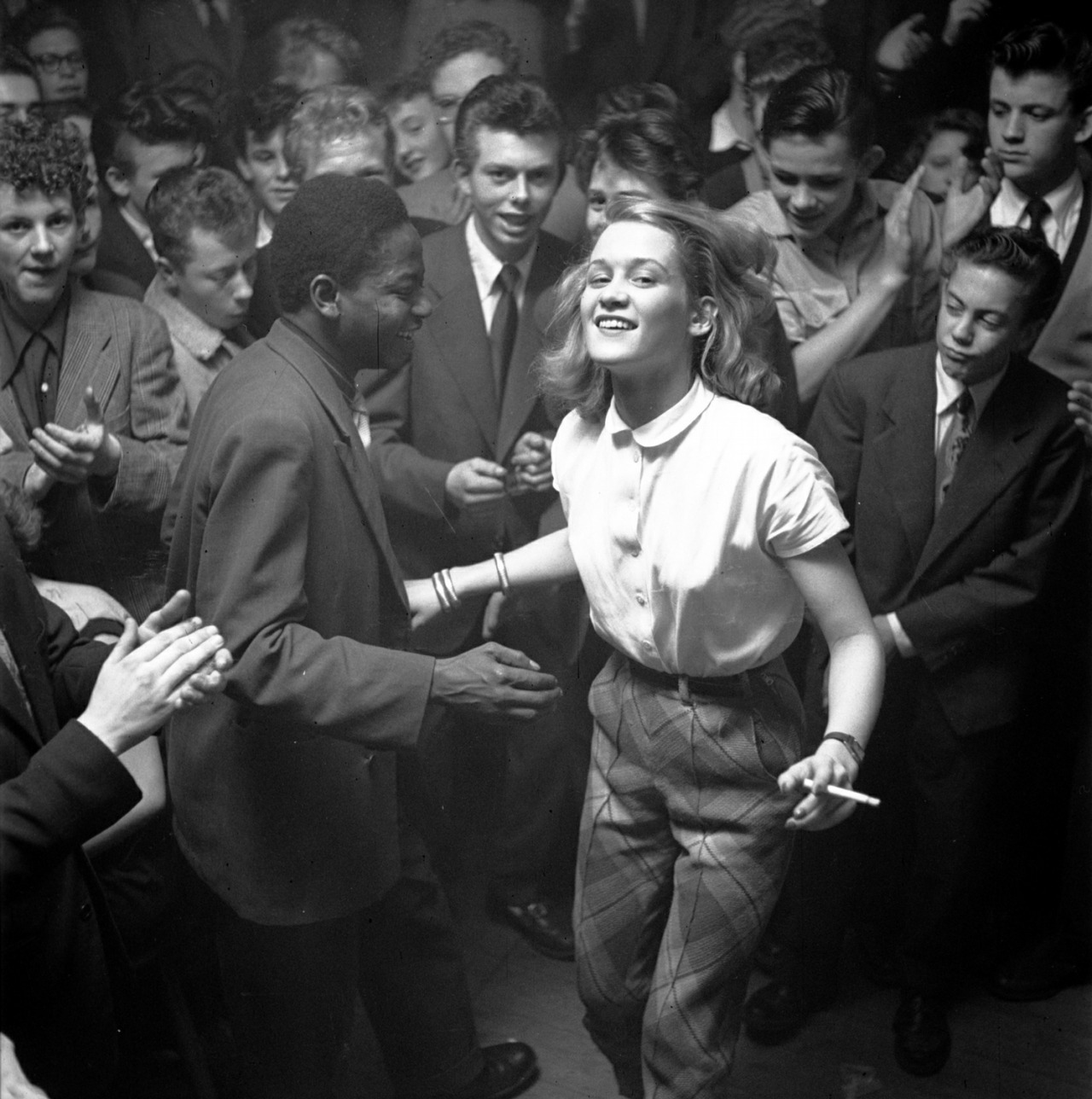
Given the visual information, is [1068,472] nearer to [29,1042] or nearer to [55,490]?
[55,490]

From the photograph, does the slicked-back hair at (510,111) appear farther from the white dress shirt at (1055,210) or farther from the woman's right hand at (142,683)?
the woman's right hand at (142,683)

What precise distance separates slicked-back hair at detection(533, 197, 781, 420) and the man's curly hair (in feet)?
3.31

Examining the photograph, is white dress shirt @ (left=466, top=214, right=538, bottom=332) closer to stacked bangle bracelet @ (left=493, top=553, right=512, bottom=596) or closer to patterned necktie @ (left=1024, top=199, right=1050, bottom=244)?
stacked bangle bracelet @ (left=493, top=553, right=512, bottom=596)

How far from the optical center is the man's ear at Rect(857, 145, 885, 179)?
A: 2887 millimetres

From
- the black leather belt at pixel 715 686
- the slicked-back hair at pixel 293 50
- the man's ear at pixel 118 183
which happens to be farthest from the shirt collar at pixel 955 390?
the man's ear at pixel 118 183

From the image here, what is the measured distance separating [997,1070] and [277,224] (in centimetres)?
239

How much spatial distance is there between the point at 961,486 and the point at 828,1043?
1.28 m

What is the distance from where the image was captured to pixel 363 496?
8.85 ft

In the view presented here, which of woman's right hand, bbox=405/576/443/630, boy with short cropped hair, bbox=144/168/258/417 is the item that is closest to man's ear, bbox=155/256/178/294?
boy with short cropped hair, bbox=144/168/258/417

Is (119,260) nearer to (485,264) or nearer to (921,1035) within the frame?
(485,264)

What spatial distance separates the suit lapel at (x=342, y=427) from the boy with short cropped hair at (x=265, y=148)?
0.31m

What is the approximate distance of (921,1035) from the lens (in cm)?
304

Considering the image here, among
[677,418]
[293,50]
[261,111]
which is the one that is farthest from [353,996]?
[293,50]

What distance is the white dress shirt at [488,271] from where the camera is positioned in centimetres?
294
